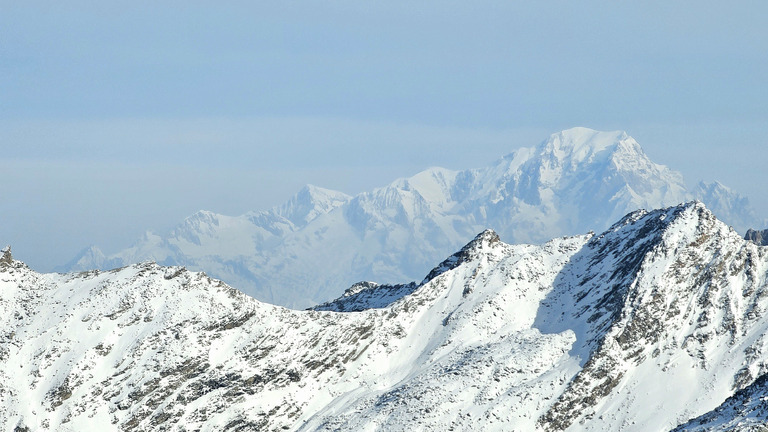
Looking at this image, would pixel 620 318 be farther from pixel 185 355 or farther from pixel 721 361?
pixel 185 355

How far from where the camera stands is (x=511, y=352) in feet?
609

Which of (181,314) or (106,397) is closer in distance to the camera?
(106,397)

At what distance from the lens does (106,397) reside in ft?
585

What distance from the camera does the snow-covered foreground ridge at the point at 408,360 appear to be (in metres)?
173

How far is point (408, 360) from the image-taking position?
641 ft

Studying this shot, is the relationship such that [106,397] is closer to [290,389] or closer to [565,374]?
[290,389]

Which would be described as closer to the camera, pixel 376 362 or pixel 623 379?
pixel 623 379

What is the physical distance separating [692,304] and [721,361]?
12684 mm

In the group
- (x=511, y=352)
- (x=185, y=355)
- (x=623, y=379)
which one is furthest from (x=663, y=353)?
(x=185, y=355)

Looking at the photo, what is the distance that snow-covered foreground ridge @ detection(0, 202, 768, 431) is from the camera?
568ft

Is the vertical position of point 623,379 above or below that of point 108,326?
below

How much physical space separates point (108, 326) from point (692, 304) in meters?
111

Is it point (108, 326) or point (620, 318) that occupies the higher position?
point (108, 326)

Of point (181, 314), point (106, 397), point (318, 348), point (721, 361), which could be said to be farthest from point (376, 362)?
point (721, 361)
